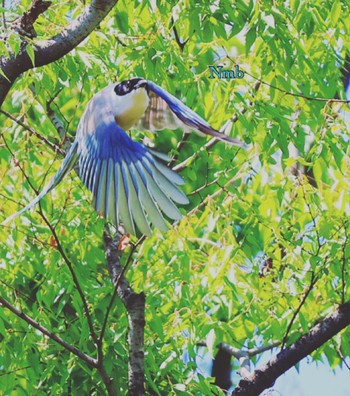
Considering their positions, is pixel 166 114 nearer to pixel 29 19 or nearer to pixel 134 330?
pixel 29 19

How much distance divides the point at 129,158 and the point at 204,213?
3.05ft

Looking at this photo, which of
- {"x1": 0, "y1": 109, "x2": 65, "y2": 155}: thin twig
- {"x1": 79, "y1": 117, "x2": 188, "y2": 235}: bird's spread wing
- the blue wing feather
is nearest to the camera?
{"x1": 79, "y1": 117, "x2": 188, "y2": 235}: bird's spread wing

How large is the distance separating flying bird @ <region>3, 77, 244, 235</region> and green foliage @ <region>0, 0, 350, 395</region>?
39cm

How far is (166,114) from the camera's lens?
3.04 meters

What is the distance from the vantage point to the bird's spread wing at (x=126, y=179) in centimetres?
237

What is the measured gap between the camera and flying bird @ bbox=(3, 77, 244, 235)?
2.38 metres

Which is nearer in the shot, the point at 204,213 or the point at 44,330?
the point at 44,330

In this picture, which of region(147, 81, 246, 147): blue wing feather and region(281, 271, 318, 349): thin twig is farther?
region(281, 271, 318, 349): thin twig

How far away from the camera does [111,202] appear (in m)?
2.46

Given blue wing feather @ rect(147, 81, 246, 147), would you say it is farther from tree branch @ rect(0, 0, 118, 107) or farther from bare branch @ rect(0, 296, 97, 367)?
bare branch @ rect(0, 296, 97, 367)

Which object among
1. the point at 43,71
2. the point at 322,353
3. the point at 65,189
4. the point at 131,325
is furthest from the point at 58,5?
the point at 322,353

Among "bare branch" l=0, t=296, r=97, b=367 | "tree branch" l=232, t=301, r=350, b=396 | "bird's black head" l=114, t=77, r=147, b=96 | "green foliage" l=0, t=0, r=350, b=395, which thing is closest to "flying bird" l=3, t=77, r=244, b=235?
"bird's black head" l=114, t=77, r=147, b=96

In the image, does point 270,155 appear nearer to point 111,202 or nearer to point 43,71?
point 43,71

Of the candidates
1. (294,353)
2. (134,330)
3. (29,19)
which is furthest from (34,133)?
(294,353)
